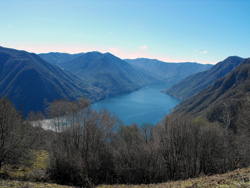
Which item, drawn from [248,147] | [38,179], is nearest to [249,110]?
[248,147]

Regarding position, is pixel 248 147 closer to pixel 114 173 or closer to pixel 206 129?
pixel 206 129

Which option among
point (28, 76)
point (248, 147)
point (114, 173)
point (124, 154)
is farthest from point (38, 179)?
point (28, 76)

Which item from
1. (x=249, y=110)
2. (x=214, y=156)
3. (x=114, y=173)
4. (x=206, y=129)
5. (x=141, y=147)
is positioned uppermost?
(x=249, y=110)

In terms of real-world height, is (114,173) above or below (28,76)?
below

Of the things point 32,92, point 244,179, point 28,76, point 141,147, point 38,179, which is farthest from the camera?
point 28,76

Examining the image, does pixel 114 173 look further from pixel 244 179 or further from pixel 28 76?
pixel 28 76

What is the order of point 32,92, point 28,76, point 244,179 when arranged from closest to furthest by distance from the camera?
point 244,179 < point 32,92 < point 28,76

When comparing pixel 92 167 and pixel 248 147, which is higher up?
pixel 248 147

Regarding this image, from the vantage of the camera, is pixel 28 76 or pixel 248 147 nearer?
pixel 248 147

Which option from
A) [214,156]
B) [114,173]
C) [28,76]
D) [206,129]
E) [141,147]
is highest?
[28,76]

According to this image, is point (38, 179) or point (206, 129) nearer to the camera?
point (38, 179)
